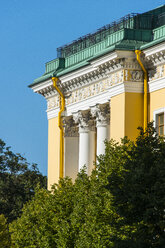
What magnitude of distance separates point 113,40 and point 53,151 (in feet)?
21.9

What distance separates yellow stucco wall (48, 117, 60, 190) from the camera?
34.0 metres

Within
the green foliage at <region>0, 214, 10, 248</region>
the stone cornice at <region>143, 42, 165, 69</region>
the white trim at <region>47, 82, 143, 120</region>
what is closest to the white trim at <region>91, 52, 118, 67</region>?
the white trim at <region>47, 82, 143, 120</region>

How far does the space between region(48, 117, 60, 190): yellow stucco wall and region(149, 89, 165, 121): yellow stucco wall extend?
21.9 feet

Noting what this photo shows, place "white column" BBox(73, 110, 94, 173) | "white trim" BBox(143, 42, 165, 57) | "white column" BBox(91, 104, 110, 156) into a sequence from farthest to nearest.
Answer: "white column" BBox(73, 110, 94, 173) < "white column" BBox(91, 104, 110, 156) < "white trim" BBox(143, 42, 165, 57)

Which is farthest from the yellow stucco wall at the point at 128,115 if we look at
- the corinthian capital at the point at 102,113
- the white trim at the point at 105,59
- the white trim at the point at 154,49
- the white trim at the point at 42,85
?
the white trim at the point at 42,85

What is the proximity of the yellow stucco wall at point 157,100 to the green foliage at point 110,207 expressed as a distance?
104 inches

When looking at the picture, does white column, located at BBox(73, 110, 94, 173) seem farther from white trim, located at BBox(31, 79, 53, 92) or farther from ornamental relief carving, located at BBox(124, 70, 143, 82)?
ornamental relief carving, located at BBox(124, 70, 143, 82)

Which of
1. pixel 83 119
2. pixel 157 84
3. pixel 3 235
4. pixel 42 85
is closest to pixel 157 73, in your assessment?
pixel 157 84

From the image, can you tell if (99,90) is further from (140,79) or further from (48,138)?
(48,138)

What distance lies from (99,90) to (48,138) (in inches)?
190

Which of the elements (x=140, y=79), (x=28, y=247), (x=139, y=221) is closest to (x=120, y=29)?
(x=140, y=79)

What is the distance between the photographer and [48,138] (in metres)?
34.8

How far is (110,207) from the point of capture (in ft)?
76.1

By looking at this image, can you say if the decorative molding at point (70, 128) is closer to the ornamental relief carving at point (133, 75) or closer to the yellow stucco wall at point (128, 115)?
the yellow stucco wall at point (128, 115)
